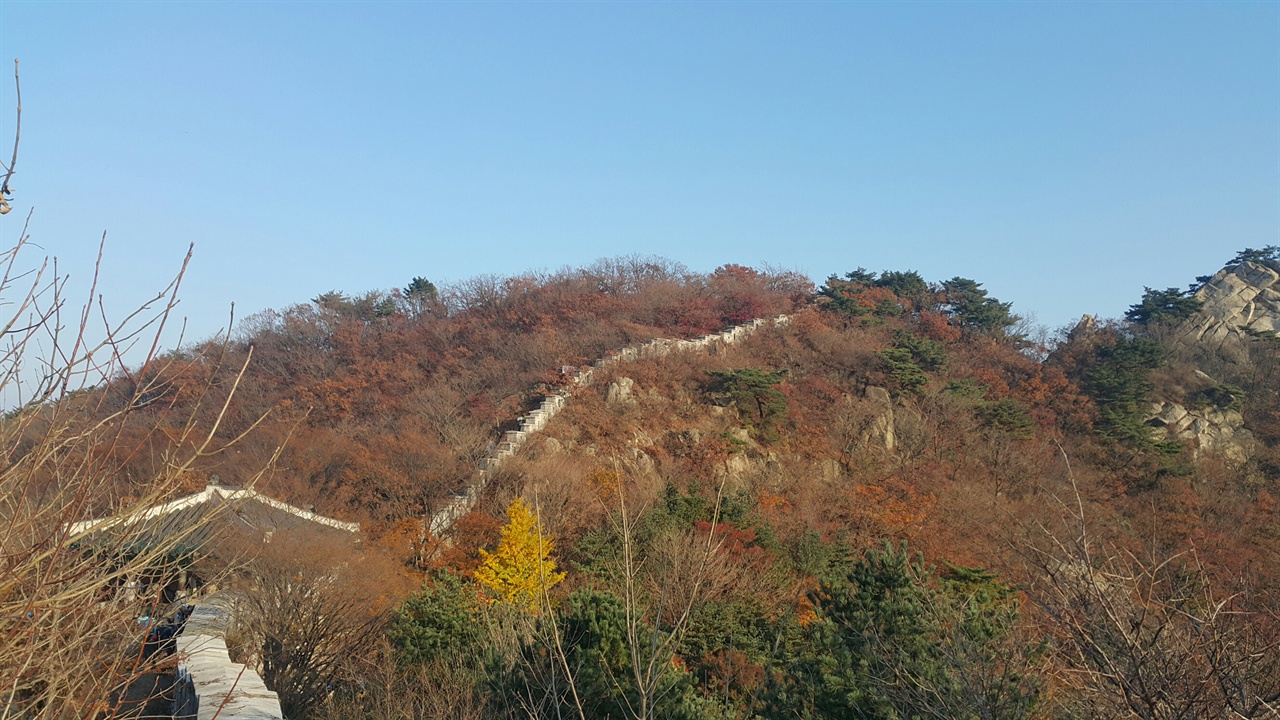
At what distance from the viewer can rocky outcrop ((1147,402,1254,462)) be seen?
102ft

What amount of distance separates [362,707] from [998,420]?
26684mm

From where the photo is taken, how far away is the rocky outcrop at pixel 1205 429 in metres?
31.1

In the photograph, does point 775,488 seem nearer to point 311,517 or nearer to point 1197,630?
point 311,517

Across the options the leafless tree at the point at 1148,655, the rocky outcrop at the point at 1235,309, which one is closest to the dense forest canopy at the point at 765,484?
the leafless tree at the point at 1148,655

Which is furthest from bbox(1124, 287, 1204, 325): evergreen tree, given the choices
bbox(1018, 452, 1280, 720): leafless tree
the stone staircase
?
bbox(1018, 452, 1280, 720): leafless tree

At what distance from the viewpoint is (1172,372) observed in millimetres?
34938

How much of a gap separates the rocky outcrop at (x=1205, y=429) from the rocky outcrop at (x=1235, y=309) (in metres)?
5.41

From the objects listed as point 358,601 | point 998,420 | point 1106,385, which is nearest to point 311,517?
point 358,601

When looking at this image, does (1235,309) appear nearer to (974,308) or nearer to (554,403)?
(974,308)

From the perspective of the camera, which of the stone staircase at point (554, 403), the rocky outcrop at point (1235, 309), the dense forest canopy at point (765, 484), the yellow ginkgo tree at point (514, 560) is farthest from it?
the rocky outcrop at point (1235, 309)

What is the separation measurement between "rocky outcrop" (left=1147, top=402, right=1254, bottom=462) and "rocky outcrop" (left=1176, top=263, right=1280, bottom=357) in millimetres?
5412

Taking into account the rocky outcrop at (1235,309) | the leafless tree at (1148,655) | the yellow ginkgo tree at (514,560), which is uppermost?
the rocky outcrop at (1235,309)

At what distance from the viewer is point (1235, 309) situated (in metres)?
39.1

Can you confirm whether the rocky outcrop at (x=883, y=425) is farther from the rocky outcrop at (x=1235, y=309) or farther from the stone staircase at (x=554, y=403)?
the rocky outcrop at (x=1235, y=309)
